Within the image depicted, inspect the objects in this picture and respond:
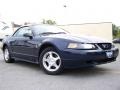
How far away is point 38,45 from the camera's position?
6402mm

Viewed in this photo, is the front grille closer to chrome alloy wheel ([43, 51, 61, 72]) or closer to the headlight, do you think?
the headlight

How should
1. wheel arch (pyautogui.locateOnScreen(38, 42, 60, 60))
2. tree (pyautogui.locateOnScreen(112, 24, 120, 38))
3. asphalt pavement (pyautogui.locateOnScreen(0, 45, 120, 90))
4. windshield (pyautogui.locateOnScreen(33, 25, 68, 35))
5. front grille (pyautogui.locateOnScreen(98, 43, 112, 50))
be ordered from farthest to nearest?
tree (pyautogui.locateOnScreen(112, 24, 120, 38)) < windshield (pyautogui.locateOnScreen(33, 25, 68, 35)) < wheel arch (pyautogui.locateOnScreen(38, 42, 60, 60)) < front grille (pyautogui.locateOnScreen(98, 43, 112, 50)) < asphalt pavement (pyautogui.locateOnScreen(0, 45, 120, 90))

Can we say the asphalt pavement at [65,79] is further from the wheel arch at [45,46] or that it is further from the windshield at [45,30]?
the windshield at [45,30]

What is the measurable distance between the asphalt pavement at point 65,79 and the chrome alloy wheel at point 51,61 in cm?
21

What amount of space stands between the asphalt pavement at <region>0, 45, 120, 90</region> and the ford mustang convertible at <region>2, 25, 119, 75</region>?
0.29m

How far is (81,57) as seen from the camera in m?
5.51

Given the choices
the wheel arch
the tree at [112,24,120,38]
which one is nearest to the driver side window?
the wheel arch

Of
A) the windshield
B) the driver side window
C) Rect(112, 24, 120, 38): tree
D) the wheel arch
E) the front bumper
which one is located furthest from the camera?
Rect(112, 24, 120, 38): tree

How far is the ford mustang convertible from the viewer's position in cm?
559

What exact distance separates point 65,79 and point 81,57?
22.9 inches

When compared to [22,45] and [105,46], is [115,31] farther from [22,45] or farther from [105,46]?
[105,46]

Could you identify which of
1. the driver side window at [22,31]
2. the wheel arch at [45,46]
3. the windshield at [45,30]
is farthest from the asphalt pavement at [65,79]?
the driver side window at [22,31]

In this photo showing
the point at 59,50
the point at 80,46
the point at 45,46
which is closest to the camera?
the point at 80,46

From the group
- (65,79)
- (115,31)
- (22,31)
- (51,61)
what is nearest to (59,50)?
(51,61)
